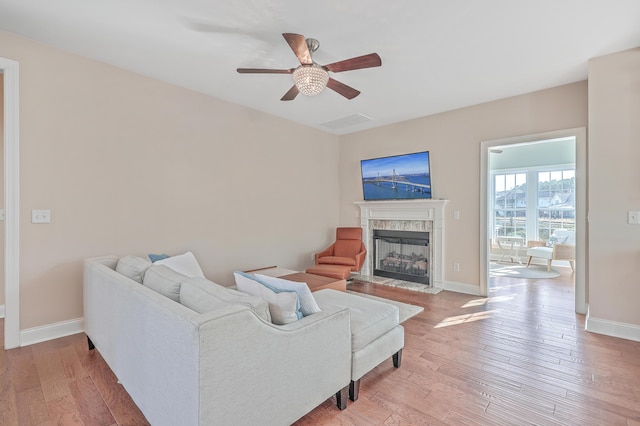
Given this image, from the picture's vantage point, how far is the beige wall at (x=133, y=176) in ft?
8.83

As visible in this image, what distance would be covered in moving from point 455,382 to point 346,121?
4009 mm

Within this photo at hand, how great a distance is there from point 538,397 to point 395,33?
292 centimetres

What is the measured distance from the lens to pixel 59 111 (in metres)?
2.80

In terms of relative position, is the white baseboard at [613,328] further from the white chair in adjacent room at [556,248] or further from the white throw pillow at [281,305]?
the white throw pillow at [281,305]

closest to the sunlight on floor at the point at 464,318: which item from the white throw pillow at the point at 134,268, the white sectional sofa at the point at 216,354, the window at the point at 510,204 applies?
the white sectional sofa at the point at 216,354

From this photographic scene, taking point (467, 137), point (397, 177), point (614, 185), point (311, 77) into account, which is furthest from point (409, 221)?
point (311, 77)

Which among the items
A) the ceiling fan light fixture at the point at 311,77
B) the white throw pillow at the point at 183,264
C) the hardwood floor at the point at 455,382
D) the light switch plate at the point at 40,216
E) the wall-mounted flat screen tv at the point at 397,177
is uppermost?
the ceiling fan light fixture at the point at 311,77

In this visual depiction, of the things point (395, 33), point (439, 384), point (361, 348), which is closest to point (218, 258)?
point (361, 348)

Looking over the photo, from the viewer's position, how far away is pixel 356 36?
255 cm

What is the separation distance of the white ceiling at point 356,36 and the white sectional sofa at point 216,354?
202cm

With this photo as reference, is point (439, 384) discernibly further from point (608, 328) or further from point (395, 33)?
point (395, 33)

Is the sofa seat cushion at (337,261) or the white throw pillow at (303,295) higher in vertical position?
the white throw pillow at (303,295)

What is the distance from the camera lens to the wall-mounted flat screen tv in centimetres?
476

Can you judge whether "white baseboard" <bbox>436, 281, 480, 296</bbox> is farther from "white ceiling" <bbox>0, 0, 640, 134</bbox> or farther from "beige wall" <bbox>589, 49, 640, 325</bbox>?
"white ceiling" <bbox>0, 0, 640, 134</bbox>
